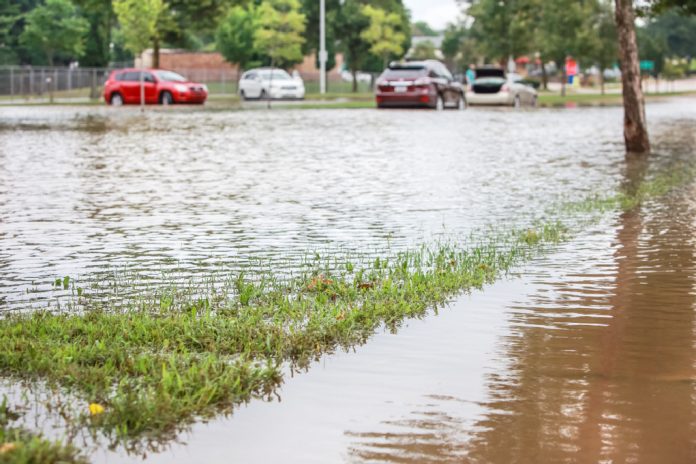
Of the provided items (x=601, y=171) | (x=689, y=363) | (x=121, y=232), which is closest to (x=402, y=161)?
(x=601, y=171)

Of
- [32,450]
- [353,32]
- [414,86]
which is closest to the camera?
[32,450]

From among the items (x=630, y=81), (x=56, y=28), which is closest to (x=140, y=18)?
(x=56, y=28)

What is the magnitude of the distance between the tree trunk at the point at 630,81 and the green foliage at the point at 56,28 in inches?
2152

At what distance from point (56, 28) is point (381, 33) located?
2115 cm

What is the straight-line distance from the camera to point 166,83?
155 ft

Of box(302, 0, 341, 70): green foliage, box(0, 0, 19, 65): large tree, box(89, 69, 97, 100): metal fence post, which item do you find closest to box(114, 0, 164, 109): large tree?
box(89, 69, 97, 100): metal fence post

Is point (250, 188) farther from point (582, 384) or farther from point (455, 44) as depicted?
point (455, 44)

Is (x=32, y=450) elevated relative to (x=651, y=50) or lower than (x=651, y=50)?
lower

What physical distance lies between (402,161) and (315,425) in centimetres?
1514

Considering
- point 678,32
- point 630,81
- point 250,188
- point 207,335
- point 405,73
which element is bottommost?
point 207,335

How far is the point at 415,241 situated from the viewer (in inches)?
423

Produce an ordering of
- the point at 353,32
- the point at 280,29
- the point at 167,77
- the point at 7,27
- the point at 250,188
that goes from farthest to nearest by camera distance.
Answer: the point at 353,32 < the point at 7,27 < the point at 280,29 < the point at 167,77 < the point at 250,188

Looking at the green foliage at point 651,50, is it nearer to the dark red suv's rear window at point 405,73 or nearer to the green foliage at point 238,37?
the green foliage at point 238,37

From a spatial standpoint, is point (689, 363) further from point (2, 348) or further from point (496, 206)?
point (496, 206)
